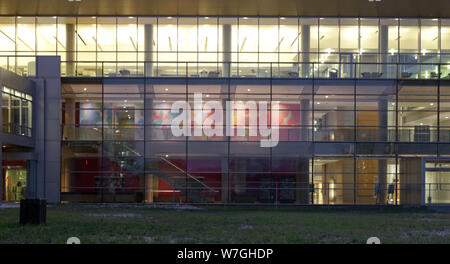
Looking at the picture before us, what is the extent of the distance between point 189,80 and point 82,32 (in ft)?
25.7

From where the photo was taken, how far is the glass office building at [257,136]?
32156mm

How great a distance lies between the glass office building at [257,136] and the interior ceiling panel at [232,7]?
8.95 feet

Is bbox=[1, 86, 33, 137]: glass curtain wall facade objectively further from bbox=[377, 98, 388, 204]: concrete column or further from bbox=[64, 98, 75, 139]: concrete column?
bbox=[377, 98, 388, 204]: concrete column

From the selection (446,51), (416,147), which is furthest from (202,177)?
(446,51)

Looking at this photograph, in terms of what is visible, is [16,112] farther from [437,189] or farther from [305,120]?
[437,189]

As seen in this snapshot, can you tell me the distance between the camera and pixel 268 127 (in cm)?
3275

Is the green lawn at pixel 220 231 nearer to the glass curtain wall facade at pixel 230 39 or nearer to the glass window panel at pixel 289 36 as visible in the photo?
the glass curtain wall facade at pixel 230 39

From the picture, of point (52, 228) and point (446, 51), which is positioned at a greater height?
point (446, 51)

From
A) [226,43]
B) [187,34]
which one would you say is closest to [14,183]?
[187,34]

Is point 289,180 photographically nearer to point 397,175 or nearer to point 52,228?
point 397,175

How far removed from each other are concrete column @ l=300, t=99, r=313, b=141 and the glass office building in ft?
0.20

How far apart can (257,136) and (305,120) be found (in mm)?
3054

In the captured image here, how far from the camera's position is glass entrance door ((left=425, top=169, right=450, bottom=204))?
106 ft

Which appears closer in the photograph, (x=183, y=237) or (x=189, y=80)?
(x=183, y=237)
